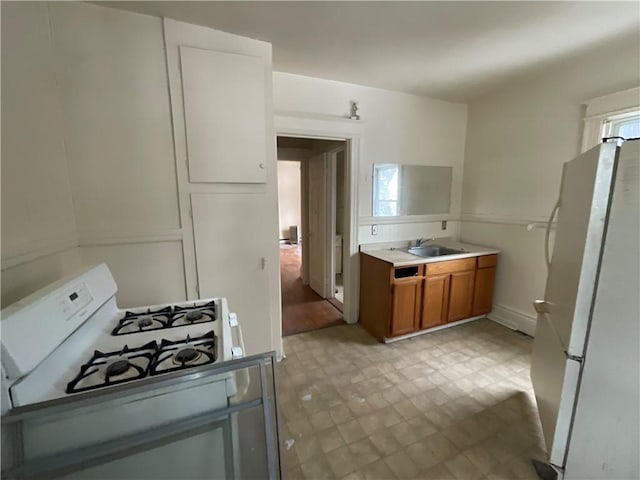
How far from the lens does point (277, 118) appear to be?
238 centimetres

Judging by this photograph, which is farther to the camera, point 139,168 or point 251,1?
point 139,168

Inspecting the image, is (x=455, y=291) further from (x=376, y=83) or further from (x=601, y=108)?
(x=376, y=83)

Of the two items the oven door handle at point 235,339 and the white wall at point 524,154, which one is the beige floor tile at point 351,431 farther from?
the white wall at point 524,154

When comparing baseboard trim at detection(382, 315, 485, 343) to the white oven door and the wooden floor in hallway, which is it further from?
the white oven door

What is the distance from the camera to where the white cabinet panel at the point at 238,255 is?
6.42ft

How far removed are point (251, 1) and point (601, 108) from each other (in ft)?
9.06

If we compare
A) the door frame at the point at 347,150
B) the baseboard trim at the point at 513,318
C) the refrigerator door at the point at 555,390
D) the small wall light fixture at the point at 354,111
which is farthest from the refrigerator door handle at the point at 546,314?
the small wall light fixture at the point at 354,111

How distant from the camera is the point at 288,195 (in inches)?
346

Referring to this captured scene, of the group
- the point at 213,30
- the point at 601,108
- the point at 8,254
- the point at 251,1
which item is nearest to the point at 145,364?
the point at 8,254

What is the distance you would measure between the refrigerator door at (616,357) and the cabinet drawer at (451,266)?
1496 millimetres

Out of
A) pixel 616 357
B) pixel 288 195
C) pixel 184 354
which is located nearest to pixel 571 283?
pixel 616 357

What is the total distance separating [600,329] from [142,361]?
1834mm

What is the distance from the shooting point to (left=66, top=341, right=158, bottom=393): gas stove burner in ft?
2.78

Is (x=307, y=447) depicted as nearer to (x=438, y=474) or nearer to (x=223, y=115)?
(x=438, y=474)
